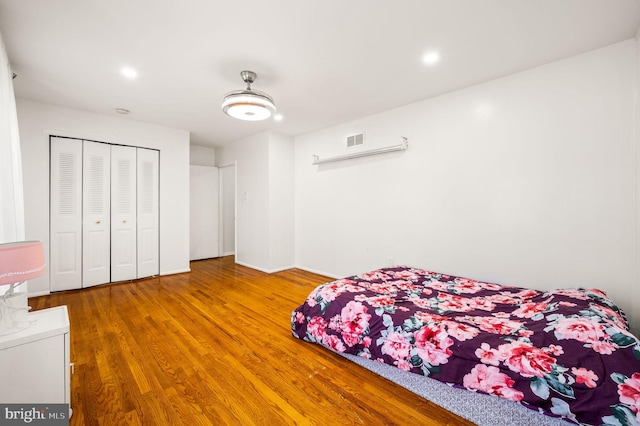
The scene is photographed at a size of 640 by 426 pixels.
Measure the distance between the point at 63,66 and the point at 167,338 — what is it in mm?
2869

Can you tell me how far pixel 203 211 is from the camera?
6254 mm

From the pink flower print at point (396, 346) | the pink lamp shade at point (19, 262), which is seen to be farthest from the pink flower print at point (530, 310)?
the pink lamp shade at point (19, 262)

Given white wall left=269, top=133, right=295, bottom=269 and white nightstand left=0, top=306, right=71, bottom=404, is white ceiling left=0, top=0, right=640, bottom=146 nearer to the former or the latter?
white wall left=269, top=133, right=295, bottom=269

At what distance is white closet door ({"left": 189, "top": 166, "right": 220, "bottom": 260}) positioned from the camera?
610cm

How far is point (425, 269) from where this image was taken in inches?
139

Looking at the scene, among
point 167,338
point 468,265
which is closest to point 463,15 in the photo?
point 468,265

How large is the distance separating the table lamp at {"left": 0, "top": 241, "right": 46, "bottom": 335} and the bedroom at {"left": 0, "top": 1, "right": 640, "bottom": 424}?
1.99 metres

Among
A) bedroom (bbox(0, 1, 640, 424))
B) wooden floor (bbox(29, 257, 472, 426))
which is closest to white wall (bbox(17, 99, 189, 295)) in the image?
bedroom (bbox(0, 1, 640, 424))

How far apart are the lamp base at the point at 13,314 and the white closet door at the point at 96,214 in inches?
123

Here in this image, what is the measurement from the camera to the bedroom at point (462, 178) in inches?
93.4

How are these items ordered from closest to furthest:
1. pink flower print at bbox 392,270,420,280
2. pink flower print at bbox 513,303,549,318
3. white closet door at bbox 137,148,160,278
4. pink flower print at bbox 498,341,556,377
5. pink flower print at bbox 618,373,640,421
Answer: pink flower print at bbox 618,373,640,421 < pink flower print at bbox 498,341,556,377 < pink flower print at bbox 513,303,549,318 < pink flower print at bbox 392,270,420,280 < white closet door at bbox 137,148,160,278

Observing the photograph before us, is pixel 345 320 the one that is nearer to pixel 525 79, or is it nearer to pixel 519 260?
pixel 519 260

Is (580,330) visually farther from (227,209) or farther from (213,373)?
(227,209)

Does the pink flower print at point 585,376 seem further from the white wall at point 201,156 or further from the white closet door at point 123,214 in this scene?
the white wall at point 201,156
